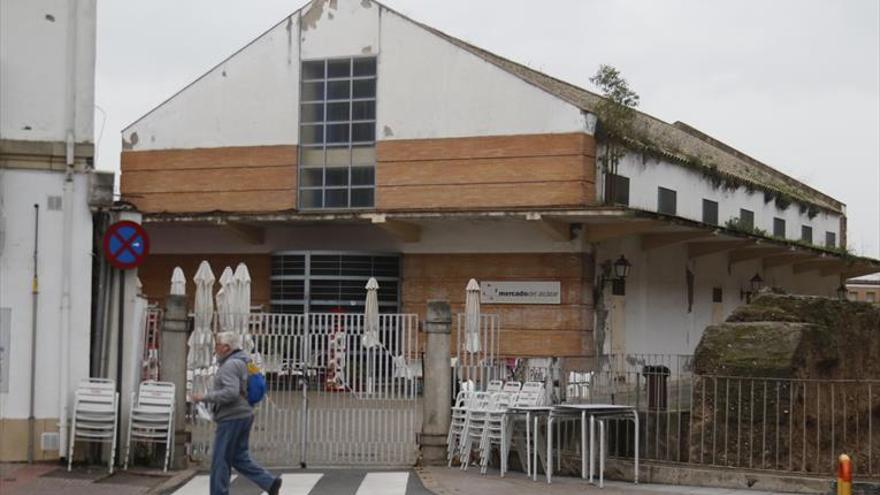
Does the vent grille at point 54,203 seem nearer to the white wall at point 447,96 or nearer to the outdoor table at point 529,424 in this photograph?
the outdoor table at point 529,424

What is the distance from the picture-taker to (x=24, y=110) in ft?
49.6

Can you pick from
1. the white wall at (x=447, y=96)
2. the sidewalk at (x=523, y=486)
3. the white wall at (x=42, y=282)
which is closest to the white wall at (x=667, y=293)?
the white wall at (x=447, y=96)

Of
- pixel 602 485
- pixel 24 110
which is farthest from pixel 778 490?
pixel 24 110

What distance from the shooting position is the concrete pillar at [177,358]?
1550 centimetres

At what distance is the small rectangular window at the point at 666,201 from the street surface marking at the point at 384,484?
685 inches

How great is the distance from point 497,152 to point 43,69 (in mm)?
14011

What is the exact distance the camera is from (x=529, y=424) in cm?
1536

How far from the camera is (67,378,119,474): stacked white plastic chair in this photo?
579 inches

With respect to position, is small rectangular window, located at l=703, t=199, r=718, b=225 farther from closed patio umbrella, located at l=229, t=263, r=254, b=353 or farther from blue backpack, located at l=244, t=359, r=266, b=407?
blue backpack, located at l=244, t=359, r=266, b=407

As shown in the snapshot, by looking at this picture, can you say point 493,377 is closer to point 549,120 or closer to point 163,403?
point 163,403

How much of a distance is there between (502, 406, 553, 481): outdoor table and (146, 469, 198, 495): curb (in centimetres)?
383

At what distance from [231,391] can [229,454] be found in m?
0.65

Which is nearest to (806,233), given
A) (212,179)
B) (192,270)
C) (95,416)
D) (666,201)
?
(666,201)

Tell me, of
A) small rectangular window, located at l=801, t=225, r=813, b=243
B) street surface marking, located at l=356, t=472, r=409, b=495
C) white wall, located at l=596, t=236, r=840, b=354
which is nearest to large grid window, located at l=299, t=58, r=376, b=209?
white wall, located at l=596, t=236, r=840, b=354
